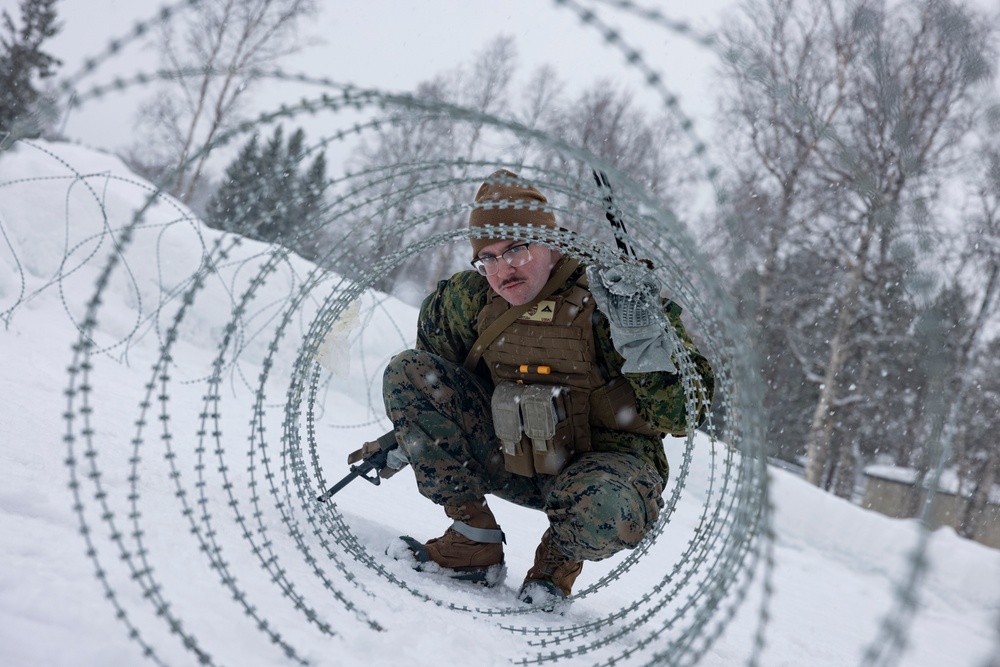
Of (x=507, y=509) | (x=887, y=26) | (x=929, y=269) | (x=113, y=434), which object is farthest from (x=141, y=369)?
(x=887, y=26)

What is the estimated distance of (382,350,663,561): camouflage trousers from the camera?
2377 millimetres

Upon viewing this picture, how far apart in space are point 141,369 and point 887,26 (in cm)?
802

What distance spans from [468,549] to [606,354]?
3.08ft

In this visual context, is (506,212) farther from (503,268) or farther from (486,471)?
(486,471)

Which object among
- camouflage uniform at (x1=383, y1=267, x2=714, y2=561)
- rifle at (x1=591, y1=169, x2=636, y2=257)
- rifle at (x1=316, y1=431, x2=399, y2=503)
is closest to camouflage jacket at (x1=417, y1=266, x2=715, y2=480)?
camouflage uniform at (x1=383, y1=267, x2=714, y2=561)

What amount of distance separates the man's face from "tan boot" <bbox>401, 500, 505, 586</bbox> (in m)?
0.88

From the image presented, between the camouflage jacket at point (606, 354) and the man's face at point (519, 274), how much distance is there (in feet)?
0.35

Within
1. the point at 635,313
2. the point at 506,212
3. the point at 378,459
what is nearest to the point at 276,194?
the point at 378,459

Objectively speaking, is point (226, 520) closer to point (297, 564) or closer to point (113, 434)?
point (297, 564)

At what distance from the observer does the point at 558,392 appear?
2717 mm

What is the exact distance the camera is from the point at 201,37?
46.3 feet

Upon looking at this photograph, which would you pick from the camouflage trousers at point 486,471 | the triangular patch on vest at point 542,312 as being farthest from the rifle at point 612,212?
the camouflage trousers at point 486,471

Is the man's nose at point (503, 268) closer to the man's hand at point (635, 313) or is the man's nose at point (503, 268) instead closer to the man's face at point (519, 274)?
the man's face at point (519, 274)

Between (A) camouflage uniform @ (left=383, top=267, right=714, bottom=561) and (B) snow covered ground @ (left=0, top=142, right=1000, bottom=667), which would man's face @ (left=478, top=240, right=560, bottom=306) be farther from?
(B) snow covered ground @ (left=0, top=142, right=1000, bottom=667)
